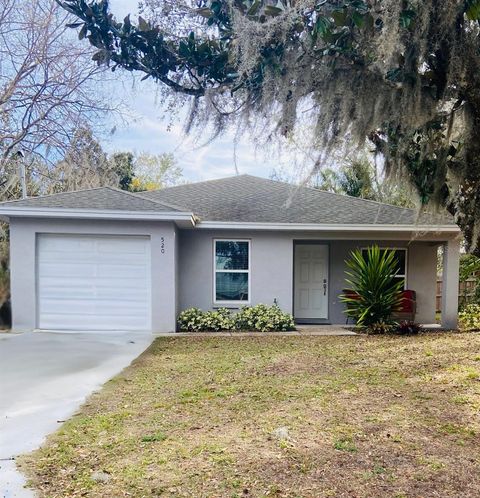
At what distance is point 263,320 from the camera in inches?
386

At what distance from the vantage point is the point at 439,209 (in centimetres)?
484

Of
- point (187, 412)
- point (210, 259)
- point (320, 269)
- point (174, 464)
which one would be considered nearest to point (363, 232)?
point (320, 269)

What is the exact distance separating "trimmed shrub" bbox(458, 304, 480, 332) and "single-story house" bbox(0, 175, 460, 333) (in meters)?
0.48

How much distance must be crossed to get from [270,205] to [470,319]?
5.86 m

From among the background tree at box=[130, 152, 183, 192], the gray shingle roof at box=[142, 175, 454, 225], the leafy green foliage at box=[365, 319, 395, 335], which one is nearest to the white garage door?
the gray shingle roof at box=[142, 175, 454, 225]

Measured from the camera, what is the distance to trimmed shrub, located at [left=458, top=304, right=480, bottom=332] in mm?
10484

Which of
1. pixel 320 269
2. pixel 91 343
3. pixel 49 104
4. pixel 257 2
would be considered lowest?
pixel 91 343

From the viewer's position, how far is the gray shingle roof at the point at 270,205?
10.5 metres

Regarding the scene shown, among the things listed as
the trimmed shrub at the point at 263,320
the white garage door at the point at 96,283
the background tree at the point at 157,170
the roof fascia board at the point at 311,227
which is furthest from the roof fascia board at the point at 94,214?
the background tree at the point at 157,170

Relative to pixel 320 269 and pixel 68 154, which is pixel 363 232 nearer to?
pixel 320 269

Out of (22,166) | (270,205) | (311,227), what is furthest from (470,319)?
(22,166)

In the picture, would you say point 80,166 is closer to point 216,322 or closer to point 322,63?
point 216,322

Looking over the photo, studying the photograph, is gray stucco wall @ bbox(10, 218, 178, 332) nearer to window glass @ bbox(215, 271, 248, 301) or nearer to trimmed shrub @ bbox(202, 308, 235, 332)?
trimmed shrub @ bbox(202, 308, 235, 332)

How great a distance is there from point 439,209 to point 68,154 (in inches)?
449
